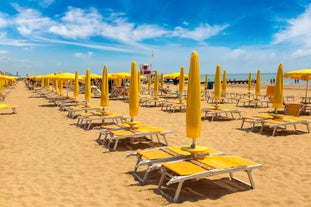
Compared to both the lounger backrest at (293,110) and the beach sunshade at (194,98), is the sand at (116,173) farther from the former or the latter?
the lounger backrest at (293,110)

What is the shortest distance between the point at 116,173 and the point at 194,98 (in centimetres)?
211

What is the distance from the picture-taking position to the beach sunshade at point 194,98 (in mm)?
4543

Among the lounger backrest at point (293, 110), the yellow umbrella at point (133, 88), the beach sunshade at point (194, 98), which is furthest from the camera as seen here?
the lounger backrest at point (293, 110)

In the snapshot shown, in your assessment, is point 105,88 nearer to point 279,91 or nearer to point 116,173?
point 116,173

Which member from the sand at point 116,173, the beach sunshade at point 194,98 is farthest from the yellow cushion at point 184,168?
the beach sunshade at point 194,98

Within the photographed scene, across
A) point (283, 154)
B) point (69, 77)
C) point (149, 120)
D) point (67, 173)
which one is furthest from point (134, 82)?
point (69, 77)

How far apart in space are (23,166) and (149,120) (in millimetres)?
6621

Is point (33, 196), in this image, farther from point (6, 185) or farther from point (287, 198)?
point (287, 198)

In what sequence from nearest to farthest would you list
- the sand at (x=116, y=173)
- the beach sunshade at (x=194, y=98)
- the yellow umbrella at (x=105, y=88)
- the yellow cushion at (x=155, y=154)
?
the sand at (x=116, y=173) < the beach sunshade at (x=194, y=98) < the yellow cushion at (x=155, y=154) < the yellow umbrella at (x=105, y=88)

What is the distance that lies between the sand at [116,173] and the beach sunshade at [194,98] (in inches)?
38.4

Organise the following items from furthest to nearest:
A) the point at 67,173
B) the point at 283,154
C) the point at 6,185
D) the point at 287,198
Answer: the point at 283,154 → the point at 67,173 → the point at 6,185 → the point at 287,198

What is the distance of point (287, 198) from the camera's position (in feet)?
14.0

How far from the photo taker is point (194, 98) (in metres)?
4.61

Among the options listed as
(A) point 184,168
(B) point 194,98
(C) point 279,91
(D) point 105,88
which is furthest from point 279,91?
(D) point 105,88
